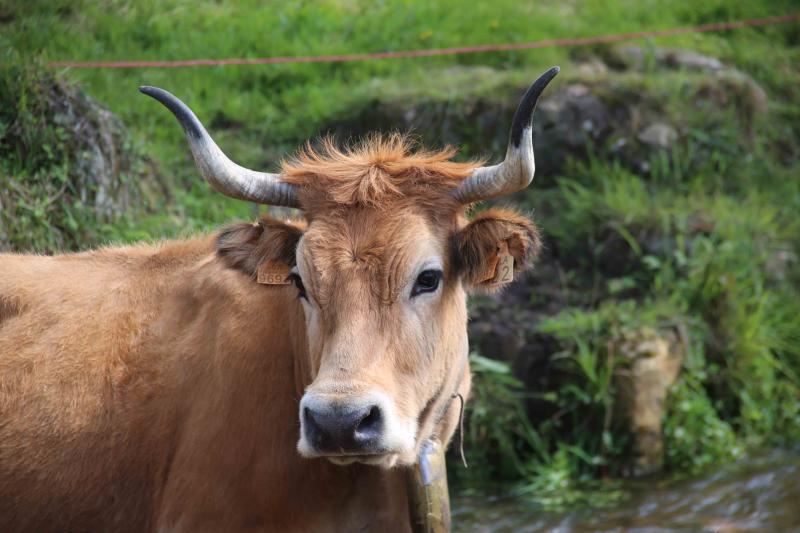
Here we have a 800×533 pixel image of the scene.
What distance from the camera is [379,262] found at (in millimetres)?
4109

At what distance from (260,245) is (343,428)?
1209 mm

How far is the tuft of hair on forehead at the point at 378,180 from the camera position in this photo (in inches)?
169

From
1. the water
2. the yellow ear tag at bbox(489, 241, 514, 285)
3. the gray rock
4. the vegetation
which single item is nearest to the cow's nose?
the yellow ear tag at bbox(489, 241, 514, 285)

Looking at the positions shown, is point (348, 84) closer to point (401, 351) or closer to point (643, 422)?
point (643, 422)

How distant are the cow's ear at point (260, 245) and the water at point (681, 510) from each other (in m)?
2.79

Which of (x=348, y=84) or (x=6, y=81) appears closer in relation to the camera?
(x=6, y=81)

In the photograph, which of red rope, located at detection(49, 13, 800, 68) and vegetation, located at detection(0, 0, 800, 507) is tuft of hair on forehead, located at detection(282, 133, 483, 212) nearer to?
vegetation, located at detection(0, 0, 800, 507)

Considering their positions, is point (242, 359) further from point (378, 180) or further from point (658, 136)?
point (658, 136)

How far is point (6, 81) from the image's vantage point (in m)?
6.94

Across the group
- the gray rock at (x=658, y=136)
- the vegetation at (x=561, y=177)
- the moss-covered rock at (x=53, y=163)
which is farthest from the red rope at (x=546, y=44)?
the moss-covered rock at (x=53, y=163)

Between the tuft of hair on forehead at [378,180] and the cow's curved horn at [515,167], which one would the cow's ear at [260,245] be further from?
the cow's curved horn at [515,167]

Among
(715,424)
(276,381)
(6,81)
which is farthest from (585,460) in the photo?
(6,81)

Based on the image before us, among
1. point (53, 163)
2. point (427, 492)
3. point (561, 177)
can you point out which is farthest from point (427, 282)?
point (561, 177)

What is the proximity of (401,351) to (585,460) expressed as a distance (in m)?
3.75
